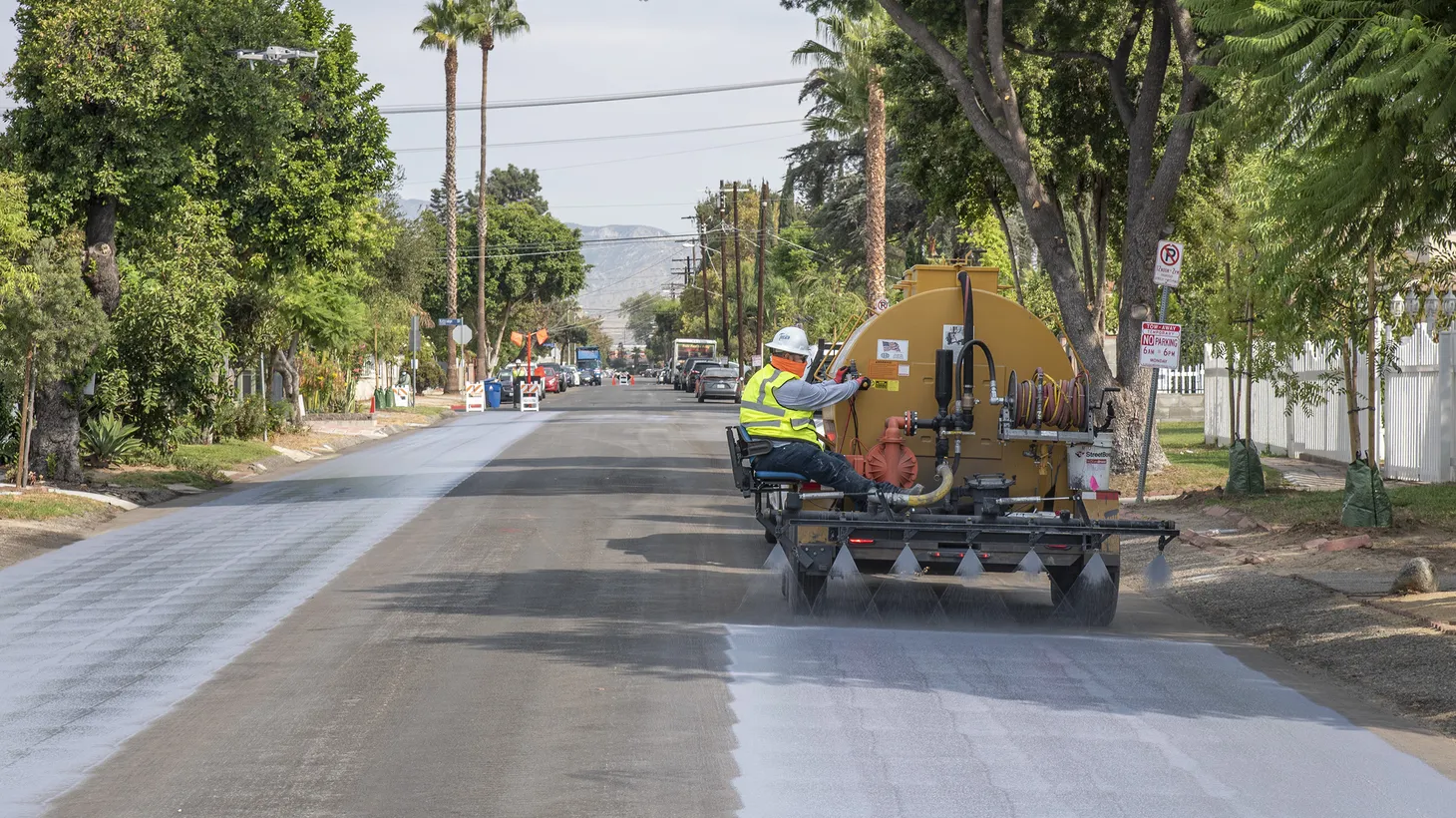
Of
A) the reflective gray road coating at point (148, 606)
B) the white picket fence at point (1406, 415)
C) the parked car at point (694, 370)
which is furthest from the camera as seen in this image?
the parked car at point (694, 370)

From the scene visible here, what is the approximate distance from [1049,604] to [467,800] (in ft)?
22.4

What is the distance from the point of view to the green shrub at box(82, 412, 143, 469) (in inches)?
925

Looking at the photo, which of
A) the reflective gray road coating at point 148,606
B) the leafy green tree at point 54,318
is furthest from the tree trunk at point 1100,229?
the leafy green tree at point 54,318

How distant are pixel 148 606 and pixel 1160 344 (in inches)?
433

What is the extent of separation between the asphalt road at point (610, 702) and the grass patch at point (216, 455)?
1027 cm

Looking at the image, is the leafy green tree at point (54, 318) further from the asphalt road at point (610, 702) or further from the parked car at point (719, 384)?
the parked car at point (719, 384)

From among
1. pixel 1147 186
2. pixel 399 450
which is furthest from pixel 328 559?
pixel 399 450

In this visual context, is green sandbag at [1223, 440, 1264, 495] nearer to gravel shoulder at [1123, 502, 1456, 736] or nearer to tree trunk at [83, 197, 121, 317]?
gravel shoulder at [1123, 502, 1456, 736]

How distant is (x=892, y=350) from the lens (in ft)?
38.6

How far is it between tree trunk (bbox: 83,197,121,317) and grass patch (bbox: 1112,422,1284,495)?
45.2 feet

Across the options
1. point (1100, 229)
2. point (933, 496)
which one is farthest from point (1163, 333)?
point (1100, 229)

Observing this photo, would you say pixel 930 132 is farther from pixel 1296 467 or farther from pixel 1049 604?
pixel 1049 604

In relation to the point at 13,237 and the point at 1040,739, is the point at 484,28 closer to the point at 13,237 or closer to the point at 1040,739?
the point at 13,237

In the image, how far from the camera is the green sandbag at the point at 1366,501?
14.9 metres
